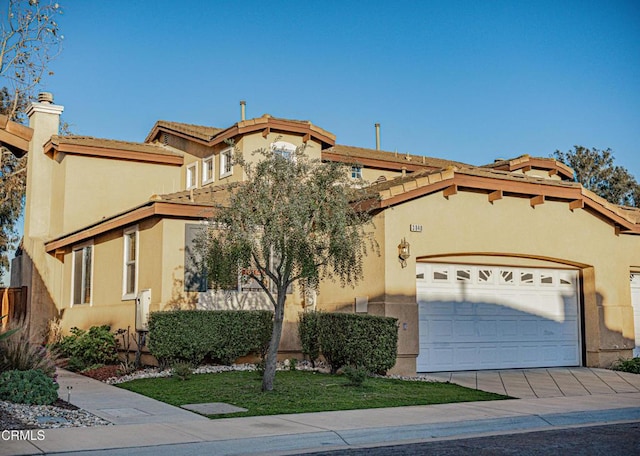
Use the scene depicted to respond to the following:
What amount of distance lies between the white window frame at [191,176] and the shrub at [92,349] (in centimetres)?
841

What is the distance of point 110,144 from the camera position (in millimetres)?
22828

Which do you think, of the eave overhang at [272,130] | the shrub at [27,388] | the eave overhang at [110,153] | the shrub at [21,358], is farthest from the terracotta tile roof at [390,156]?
the shrub at [27,388]

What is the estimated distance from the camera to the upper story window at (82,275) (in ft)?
63.5

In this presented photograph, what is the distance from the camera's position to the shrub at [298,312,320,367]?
15547mm

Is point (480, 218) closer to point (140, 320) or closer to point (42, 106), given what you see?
point (140, 320)

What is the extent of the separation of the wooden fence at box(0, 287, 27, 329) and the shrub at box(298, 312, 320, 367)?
995 centimetres

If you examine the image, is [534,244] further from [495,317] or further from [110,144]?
[110,144]

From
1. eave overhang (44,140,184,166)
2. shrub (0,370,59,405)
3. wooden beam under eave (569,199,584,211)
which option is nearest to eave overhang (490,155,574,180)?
wooden beam under eave (569,199,584,211)

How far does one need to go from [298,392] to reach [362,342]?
2.52 metres

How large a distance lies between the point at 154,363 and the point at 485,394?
709cm

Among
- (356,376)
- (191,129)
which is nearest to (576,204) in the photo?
(356,376)

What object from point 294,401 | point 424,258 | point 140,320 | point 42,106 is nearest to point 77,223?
point 42,106

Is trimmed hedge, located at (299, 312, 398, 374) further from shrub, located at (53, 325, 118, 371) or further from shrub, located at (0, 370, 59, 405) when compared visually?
shrub, located at (0, 370, 59, 405)

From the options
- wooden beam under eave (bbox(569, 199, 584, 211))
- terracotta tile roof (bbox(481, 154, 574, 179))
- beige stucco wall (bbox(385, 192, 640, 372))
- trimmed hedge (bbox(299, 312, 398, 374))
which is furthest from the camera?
terracotta tile roof (bbox(481, 154, 574, 179))
